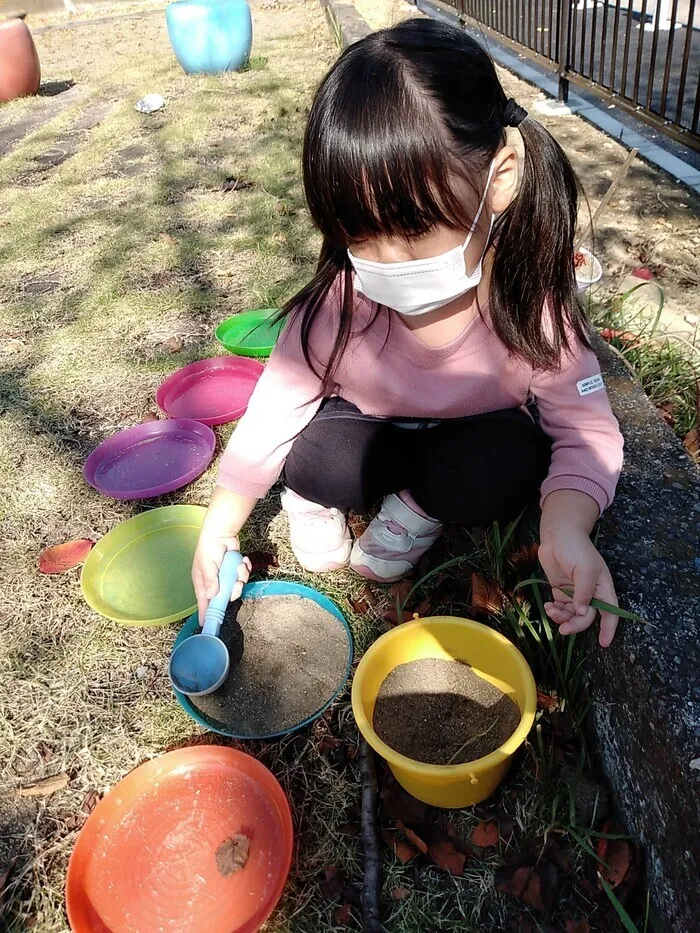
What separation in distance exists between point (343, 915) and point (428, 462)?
0.94 meters

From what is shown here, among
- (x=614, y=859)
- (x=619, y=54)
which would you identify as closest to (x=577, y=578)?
(x=614, y=859)

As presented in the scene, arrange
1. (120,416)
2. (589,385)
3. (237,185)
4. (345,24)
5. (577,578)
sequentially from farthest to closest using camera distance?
1. (345,24)
2. (237,185)
3. (120,416)
4. (589,385)
5. (577,578)

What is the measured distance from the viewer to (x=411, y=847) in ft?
4.46

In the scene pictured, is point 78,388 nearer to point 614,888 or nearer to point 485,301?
point 485,301

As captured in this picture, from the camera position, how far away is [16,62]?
7117mm

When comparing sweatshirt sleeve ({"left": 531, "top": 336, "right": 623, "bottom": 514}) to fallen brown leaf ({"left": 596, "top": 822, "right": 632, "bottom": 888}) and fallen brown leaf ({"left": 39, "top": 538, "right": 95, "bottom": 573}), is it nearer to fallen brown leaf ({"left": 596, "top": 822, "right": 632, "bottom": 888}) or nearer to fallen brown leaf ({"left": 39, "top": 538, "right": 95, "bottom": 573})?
fallen brown leaf ({"left": 596, "top": 822, "right": 632, "bottom": 888})

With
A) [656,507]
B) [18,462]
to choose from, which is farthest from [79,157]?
[656,507]

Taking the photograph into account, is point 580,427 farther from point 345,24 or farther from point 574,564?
point 345,24

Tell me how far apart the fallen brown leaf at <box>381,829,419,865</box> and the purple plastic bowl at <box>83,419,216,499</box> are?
1.18m

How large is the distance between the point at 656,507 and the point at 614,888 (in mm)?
689

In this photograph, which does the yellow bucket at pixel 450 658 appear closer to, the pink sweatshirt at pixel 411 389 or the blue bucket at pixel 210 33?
the pink sweatshirt at pixel 411 389

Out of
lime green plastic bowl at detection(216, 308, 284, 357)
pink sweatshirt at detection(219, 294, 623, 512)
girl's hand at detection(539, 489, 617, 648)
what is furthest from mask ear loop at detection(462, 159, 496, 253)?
lime green plastic bowl at detection(216, 308, 284, 357)

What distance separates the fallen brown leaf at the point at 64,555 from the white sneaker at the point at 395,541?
2.66 ft

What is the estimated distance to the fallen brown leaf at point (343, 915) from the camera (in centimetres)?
128
